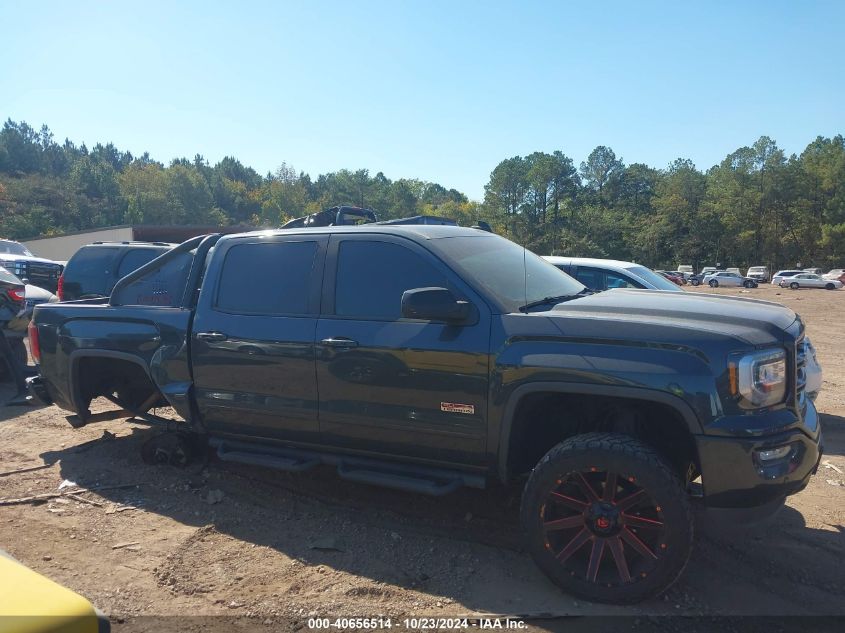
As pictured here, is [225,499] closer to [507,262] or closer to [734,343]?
[507,262]

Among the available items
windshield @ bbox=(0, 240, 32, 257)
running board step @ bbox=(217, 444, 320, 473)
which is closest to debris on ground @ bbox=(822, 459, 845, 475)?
running board step @ bbox=(217, 444, 320, 473)

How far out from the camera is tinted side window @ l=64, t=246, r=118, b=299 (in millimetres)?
10523

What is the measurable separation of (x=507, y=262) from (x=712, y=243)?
80.5 meters

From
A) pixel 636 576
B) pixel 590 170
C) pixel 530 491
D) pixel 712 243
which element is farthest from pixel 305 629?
pixel 590 170

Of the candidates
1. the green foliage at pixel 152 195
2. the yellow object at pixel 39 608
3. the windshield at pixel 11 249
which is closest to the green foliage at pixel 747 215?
the green foliage at pixel 152 195

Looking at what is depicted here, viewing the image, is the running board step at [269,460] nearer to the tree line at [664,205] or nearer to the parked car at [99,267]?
the parked car at [99,267]

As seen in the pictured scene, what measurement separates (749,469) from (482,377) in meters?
1.37

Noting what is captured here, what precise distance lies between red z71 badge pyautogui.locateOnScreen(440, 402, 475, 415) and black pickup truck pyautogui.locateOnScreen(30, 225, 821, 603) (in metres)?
0.01

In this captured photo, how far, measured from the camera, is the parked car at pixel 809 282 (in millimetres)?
46281

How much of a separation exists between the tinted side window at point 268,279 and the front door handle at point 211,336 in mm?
187

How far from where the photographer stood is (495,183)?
84.2 feet

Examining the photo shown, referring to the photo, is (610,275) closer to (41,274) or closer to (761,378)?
(761,378)

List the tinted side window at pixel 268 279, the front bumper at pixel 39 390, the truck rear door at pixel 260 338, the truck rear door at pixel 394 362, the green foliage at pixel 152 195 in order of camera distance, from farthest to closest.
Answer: the green foliage at pixel 152 195
the front bumper at pixel 39 390
the tinted side window at pixel 268 279
the truck rear door at pixel 260 338
the truck rear door at pixel 394 362

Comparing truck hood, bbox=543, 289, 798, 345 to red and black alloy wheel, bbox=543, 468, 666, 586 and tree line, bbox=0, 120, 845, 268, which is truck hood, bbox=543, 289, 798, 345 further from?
tree line, bbox=0, 120, 845, 268
